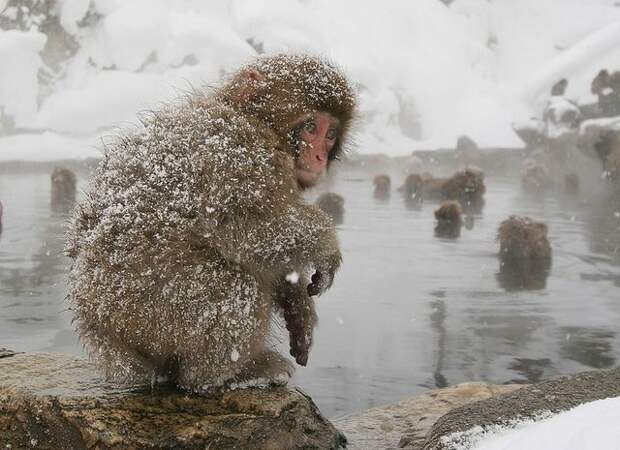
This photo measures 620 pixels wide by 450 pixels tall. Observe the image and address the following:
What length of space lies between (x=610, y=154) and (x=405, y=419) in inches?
737

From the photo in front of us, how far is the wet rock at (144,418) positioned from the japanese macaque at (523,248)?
6.04 m

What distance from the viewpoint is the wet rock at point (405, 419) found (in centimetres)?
316

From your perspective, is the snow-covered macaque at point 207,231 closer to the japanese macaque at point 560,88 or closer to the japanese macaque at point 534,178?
the japanese macaque at point 534,178

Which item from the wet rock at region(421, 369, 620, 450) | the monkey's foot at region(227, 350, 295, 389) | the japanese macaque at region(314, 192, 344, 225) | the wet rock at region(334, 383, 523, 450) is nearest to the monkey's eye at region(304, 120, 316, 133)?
the monkey's foot at region(227, 350, 295, 389)

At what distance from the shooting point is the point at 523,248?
9055 millimetres

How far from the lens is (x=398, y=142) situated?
34.0 metres

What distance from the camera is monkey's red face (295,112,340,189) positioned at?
103 inches

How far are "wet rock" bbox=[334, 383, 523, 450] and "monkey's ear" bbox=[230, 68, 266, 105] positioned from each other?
141 cm

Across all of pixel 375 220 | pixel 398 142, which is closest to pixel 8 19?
pixel 398 142

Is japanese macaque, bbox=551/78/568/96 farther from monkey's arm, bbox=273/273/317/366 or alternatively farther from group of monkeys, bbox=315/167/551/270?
monkey's arm, bbox=273/273/317/366

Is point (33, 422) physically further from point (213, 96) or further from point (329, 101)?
point (329, 101)

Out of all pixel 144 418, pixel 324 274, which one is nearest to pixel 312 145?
pixel 324 274

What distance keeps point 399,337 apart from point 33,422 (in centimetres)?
342

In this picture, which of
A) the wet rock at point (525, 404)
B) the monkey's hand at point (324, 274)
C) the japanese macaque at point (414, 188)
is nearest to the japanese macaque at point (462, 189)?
the japanese macaque at point (414, 188)
